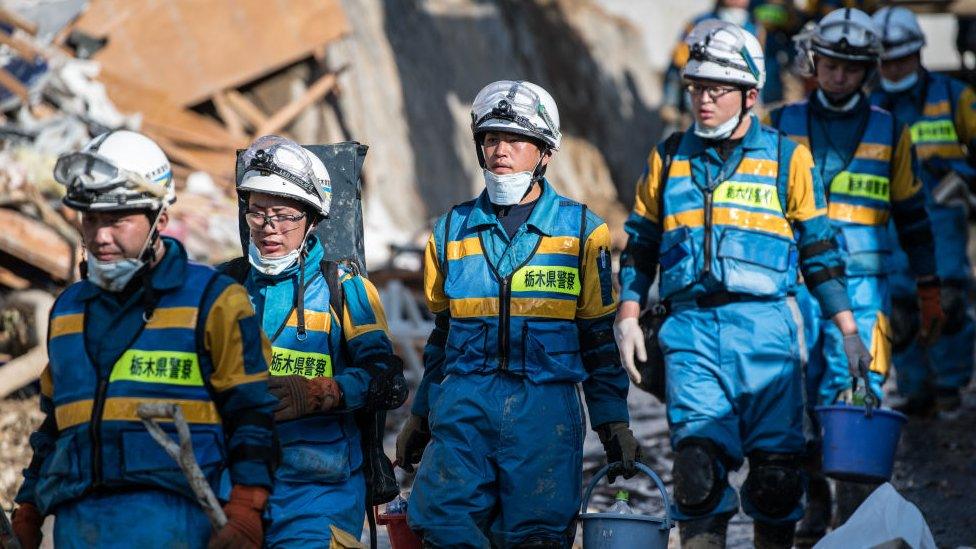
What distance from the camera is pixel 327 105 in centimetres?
1648

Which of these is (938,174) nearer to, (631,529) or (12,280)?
(631,529)

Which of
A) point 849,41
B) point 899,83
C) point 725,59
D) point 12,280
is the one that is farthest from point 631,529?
point 12,280

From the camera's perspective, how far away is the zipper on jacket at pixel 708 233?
6.39 metres

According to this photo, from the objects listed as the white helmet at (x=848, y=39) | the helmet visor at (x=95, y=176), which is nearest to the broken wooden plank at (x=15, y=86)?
the white helmet at (x=848, y=39)

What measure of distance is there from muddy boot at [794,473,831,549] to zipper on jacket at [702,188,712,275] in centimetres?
169

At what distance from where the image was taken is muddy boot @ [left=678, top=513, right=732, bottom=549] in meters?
6.15

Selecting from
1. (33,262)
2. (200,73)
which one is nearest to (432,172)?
(200,73)

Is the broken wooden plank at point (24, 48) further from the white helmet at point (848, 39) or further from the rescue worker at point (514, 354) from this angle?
the rescue worker at point (514, 354)

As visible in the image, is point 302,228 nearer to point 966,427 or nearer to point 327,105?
point 966,427

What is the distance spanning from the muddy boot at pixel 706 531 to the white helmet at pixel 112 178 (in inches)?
109

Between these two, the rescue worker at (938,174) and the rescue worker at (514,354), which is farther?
the rescue worker at (938,174)

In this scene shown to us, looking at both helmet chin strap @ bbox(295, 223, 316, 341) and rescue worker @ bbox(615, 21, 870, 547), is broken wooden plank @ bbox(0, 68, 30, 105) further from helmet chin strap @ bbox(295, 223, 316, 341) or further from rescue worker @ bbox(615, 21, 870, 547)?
helmet chin strap @ bbox(295, 223, 316, 341)

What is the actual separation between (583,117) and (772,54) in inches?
213

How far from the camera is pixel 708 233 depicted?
6418 mm
